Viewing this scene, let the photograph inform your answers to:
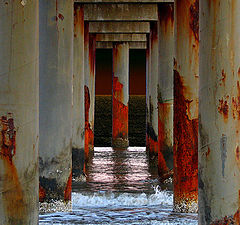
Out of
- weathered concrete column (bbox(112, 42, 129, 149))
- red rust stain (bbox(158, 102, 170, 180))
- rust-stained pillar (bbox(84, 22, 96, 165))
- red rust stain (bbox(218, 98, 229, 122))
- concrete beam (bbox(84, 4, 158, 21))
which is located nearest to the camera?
red rust stain (bbox(218, 98, 229, 122))

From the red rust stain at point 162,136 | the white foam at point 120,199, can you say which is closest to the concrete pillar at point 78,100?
the red rust stain at point 162,136

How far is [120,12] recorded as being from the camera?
19.0 metres

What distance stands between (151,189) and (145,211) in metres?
2.75

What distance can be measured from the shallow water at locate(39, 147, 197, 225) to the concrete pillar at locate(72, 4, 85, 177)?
59cm

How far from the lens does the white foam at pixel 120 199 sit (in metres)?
11.5

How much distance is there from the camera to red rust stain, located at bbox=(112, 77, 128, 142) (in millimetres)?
26328

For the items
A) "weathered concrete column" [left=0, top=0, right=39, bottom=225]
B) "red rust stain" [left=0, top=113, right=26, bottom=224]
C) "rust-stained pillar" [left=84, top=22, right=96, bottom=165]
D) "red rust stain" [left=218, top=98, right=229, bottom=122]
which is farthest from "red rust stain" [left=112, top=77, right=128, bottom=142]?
"red rust stain" [left=0, top=113, right=26, bottom=224]

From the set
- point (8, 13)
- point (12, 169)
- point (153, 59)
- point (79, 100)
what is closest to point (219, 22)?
point (8, 13)

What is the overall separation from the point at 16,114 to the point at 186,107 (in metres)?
4.08

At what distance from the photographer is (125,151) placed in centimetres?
2427

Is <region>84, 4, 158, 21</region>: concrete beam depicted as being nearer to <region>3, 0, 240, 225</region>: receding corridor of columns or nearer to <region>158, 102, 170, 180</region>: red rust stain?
<region>3, 0, 240, 225</region>: receding corridor of columns

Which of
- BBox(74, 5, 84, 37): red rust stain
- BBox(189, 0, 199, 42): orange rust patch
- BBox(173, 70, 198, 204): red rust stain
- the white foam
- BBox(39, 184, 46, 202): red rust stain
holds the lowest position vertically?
the white foam

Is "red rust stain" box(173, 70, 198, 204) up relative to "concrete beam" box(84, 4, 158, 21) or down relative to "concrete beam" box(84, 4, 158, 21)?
down

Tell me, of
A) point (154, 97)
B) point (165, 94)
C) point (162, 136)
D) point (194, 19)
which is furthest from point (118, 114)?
point (194, 19)
